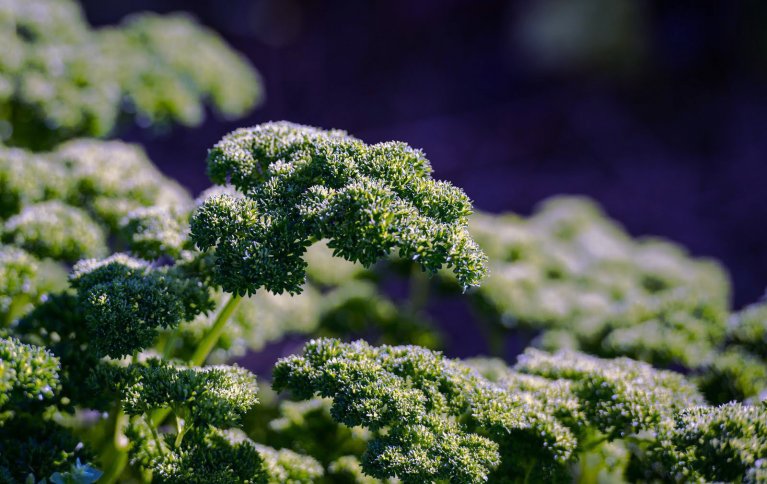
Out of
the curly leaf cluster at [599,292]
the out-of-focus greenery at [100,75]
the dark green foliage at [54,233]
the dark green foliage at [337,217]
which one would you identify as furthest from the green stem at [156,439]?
the out-of-focus greenery at [100,75]

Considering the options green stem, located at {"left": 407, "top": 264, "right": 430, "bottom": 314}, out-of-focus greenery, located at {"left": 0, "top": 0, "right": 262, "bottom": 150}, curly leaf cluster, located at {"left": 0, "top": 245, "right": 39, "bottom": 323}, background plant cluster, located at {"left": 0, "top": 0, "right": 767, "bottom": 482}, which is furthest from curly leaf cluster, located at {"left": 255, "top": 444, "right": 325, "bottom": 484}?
out-of-focus greenery, located at {"left": 0, "top": 0, "right": 262, "bottom": 150}

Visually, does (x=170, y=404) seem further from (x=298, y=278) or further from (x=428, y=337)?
(x=428, y=337)

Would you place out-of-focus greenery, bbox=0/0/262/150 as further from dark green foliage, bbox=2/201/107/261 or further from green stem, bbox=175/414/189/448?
green stem, bbox=175/414/189/448

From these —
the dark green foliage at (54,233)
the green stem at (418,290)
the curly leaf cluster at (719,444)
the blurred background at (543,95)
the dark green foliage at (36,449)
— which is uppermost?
the blurred background at (543,95)

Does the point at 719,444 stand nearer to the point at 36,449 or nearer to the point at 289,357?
the point at 289,357

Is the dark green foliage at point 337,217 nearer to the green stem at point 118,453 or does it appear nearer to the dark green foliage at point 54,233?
the green stem at point 118,453
